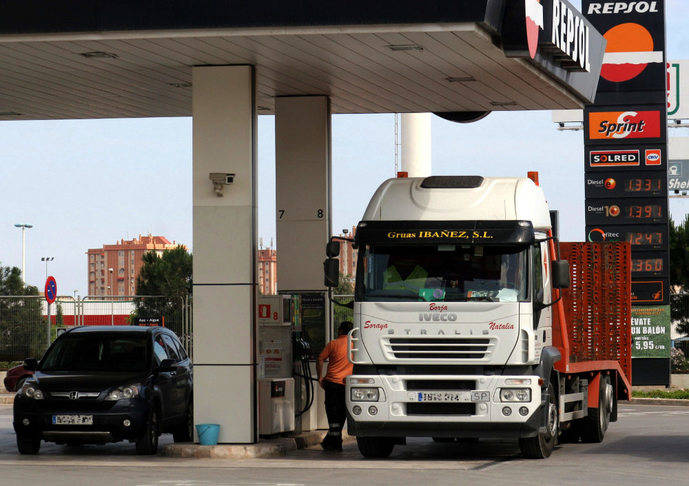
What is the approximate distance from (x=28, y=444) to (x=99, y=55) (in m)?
5.24

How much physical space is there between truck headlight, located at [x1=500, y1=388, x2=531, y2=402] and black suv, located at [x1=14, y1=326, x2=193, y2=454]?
477 centimetres

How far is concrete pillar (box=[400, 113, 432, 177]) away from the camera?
50344 mm

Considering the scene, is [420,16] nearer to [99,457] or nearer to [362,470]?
[362,470]

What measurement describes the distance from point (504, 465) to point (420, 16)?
5.33 meters

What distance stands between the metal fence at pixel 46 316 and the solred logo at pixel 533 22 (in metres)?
19.9

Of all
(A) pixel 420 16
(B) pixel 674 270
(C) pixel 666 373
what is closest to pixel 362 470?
(A) pixel 420 16

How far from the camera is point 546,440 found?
57.4 feet

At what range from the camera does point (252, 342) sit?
58.5ft

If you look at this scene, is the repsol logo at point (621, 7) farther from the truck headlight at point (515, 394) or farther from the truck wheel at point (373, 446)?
the truck headlight at point (515, 394)

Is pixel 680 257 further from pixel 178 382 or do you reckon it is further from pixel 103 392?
pixel 103 392

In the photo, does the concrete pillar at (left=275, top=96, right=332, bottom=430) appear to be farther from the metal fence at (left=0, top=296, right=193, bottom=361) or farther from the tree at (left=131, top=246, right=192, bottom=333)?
Result: the tree at (left=131, top=246, right=192, bottom=333)

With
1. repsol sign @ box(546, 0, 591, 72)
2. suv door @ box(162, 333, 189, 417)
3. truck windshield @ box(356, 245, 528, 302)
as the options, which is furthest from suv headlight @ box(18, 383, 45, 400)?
repsol sign @ box(546, 0, 591, 72)

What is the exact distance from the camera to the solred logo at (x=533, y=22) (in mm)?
16516

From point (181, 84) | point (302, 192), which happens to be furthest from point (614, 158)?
point (181, 84)
